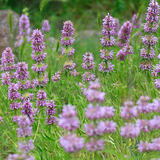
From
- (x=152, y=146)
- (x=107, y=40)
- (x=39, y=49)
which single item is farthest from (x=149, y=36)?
(x=152, y=146)

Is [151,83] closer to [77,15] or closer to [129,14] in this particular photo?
[129,14]

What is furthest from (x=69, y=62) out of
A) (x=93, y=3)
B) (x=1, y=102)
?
(x=93, y=3)

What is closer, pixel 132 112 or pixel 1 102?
pixel 132 112

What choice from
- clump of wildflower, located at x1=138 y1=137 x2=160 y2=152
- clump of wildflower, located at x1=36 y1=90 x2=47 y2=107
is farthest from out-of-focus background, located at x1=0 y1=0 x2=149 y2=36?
clump of wildflower, located at x1=138 y1=137 x2=160 y2=152

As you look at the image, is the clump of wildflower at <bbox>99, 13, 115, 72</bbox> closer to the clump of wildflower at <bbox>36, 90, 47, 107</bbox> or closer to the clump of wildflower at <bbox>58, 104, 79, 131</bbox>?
the clump of wildflower at <bbox>36, 90, 47, 107</bbox>

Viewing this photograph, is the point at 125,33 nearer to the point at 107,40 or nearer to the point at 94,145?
the point at 107,40

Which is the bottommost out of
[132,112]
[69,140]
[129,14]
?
[69,140]

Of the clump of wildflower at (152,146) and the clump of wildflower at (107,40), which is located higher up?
the clump of wildflower at (107,40)

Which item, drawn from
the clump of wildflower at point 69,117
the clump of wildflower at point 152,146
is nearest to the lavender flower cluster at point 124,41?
the clump of wildflower at point 152,146

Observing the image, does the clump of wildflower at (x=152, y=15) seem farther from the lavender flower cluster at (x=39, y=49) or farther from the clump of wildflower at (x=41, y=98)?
the clump of wildflower at (x=41, y=98)

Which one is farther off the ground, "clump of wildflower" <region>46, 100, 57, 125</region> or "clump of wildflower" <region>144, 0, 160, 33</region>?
"clump of wildflower" <region>144, 0, 160, 33</region>

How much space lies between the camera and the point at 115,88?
2.91 m

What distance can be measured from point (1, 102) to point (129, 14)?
6577 mm

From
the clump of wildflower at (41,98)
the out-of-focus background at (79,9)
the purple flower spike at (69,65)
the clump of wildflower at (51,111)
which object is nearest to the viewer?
Answer: the clump of wildflower at (51,111)
